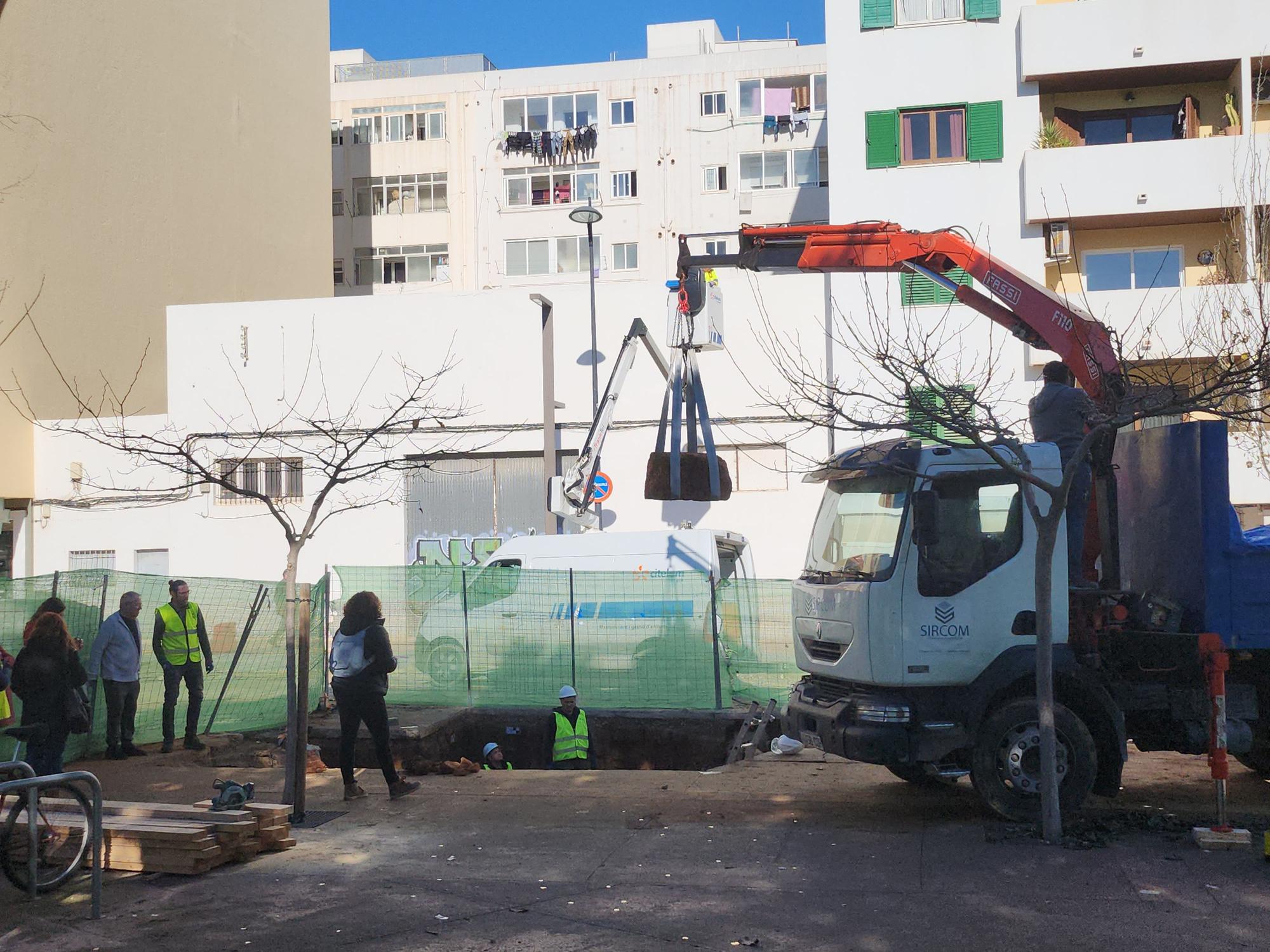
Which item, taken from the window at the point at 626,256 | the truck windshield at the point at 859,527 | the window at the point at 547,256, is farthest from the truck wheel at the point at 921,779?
the window at the point at 626,256

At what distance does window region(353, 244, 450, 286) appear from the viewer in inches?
1694

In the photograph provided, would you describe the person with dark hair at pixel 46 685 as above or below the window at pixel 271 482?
below

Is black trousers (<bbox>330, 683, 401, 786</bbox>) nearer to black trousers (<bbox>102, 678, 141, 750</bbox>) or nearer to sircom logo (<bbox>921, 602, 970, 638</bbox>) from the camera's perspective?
black trousers (<bbox>102, 678, 141, 750</bbox>)

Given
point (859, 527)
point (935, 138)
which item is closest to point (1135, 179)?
point (935, 138)

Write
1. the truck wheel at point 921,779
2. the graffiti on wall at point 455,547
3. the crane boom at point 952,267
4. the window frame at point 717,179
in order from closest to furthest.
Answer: the truck wheel at point 921,779 < the crane boom at point 952,267 < the graffiti on wall at point 455,547 < the window frame at point 717,179

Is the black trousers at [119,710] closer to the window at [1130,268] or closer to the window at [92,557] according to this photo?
the window at [92,557]

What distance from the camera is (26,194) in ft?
91.1

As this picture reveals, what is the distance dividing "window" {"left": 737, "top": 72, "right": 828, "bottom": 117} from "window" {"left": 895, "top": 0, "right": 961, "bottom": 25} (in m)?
17.3

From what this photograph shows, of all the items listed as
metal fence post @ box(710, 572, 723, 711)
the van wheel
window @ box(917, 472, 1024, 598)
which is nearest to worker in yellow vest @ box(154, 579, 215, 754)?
Answer: the van wheel

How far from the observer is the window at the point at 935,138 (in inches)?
979

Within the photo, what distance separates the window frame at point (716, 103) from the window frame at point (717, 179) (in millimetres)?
1877

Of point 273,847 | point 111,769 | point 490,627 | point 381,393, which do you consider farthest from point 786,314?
point 273,847

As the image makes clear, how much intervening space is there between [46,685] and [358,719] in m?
2.47

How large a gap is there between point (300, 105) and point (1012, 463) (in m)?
33.5
